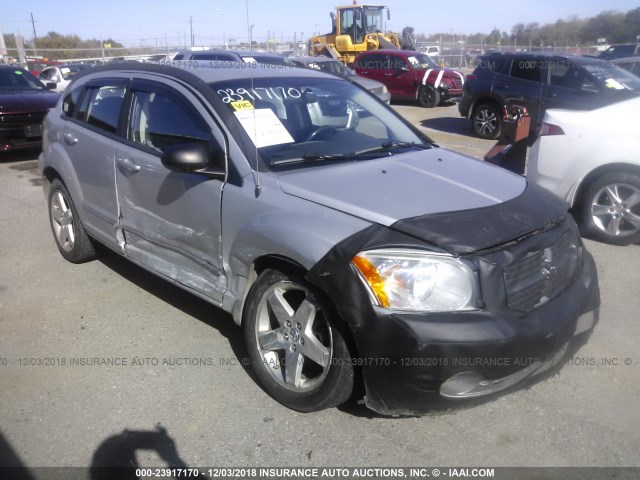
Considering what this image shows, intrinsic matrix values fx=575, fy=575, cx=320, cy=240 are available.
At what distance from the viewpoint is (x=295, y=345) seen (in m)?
3.03

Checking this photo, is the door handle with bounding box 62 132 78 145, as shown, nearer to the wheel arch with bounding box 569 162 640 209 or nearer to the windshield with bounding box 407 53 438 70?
the wheel arch with bounding box 569 162 640 209

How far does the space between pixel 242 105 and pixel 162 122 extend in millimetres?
654

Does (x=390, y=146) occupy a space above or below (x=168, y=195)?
above

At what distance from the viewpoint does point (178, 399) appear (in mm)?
3250

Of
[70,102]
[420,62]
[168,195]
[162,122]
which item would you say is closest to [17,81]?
[70,102]

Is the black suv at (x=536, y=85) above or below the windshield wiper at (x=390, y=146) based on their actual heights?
below

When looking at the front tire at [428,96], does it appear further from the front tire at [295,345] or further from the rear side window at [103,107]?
the front tire at [295,345]

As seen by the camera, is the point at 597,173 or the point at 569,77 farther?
the point at 569,77

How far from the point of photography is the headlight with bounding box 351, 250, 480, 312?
100 inches

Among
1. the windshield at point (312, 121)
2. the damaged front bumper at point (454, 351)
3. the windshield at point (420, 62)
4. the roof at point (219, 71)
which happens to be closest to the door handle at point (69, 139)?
the roof at point (219, 71)

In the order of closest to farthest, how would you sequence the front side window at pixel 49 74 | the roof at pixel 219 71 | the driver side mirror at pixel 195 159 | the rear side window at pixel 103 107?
the driver side mirror at pixel 195 159 < the roof at pixel 219 71 < the rear side window at pixel 103 107 < the front side window at pixel 49 74

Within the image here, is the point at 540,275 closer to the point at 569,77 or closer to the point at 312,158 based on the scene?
the point at 312,158

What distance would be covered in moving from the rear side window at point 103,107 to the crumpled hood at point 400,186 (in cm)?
184

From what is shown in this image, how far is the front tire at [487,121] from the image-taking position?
477 inches
